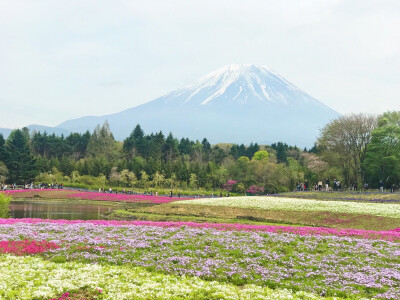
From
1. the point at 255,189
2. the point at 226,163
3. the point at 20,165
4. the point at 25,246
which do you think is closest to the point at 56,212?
the point at 25,246

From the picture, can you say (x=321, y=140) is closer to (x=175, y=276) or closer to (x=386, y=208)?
(x=386, y=208)

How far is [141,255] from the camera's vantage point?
687 inches

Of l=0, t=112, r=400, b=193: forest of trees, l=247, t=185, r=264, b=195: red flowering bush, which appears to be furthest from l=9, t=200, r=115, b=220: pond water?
l=247, t=185, r=264, b=195: red flowering bush

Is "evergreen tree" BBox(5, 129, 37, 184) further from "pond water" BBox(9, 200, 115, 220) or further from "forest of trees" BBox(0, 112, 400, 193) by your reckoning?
"pond water" BBox(9, 200, 115, 220)

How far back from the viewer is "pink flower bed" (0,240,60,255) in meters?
17.3

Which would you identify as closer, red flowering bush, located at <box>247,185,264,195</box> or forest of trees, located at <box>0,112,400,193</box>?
forest of trees, located at <box>0,112,400,193</box>

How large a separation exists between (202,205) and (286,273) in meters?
31.3

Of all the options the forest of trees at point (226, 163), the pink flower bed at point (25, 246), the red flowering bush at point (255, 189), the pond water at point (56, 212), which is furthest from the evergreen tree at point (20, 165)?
the pink flower bed at point (25, 246)

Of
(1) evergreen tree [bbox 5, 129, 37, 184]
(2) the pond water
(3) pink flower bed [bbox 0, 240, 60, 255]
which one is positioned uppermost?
(1) evergreen tree [bbox 5, 129, 37, 184]

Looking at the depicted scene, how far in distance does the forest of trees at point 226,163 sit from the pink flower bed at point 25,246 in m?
63.2

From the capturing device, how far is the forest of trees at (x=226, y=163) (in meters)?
70.2

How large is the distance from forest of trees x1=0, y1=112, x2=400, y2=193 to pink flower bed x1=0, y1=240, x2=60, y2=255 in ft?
207

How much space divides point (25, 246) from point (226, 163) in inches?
4350

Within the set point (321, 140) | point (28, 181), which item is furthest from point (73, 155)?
point (321, 140)
